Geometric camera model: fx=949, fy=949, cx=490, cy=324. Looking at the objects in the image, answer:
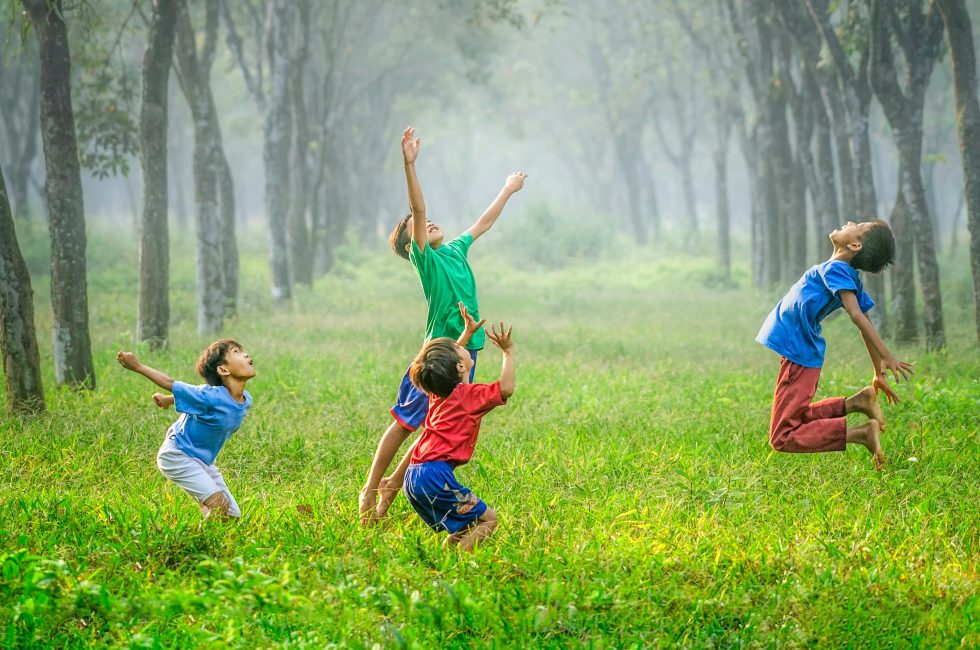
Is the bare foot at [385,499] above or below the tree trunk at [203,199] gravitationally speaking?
below

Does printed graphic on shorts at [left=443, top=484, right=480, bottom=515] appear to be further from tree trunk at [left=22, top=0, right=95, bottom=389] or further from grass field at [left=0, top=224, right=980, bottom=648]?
tree trunk at [left=22, top=0, right=95, bottom=389]

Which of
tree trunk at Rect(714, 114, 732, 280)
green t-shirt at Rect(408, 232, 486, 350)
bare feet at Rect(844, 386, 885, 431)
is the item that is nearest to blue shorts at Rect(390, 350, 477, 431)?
green t-shirt at Rect(408, 232, 486, 350)

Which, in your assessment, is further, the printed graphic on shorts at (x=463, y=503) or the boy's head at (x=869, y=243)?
the boy's head at (x=869, y=243)

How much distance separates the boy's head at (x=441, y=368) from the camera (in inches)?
188

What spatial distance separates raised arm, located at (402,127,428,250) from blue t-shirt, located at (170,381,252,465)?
4.51 feet

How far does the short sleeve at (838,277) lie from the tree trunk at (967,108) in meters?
5.33

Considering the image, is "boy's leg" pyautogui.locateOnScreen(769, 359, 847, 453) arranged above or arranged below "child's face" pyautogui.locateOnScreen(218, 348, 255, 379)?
below

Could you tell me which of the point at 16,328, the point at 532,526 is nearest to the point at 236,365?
the point at 532,526

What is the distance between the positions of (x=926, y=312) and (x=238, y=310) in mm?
11056

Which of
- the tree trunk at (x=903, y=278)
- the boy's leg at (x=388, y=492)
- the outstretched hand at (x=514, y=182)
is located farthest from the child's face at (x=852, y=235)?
the tree trunk at (x=903, y=278)

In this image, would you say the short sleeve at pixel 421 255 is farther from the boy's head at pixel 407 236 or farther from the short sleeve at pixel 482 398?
the short sleeve at pixel 482 398

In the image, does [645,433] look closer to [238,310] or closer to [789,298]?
[789,298]

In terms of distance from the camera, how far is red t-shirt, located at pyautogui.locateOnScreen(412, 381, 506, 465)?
4793mm

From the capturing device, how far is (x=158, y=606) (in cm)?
388
